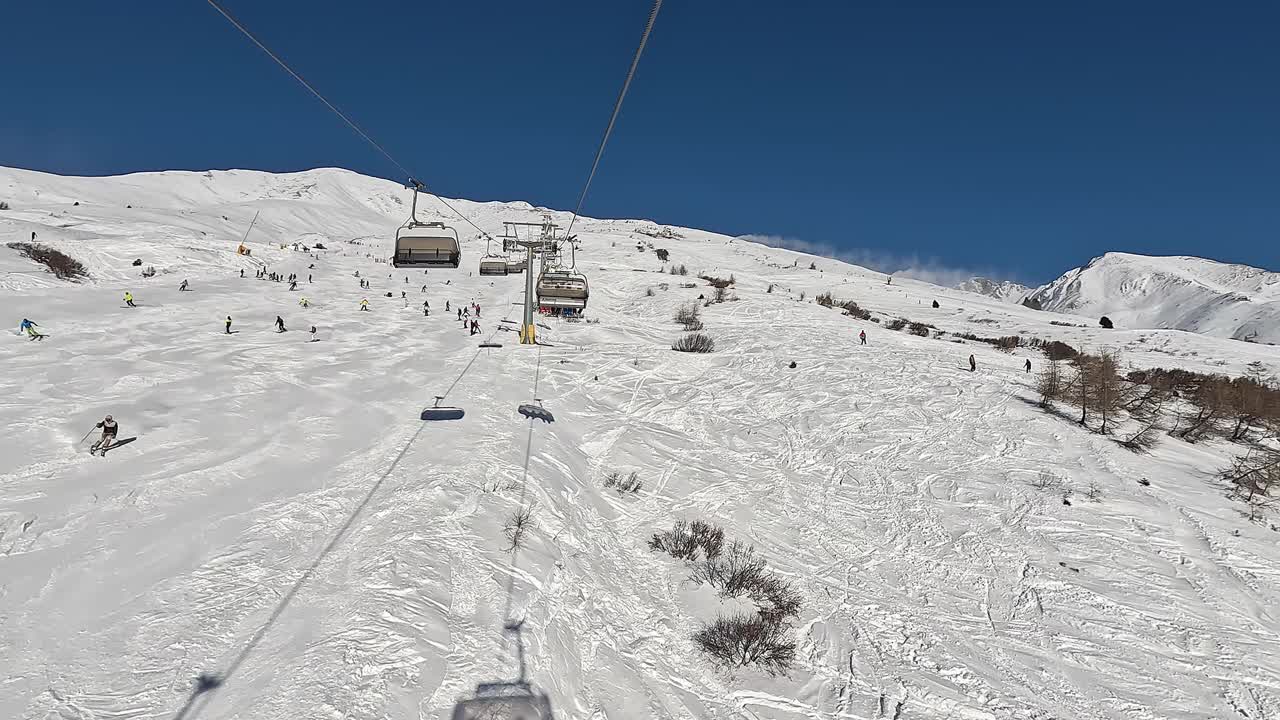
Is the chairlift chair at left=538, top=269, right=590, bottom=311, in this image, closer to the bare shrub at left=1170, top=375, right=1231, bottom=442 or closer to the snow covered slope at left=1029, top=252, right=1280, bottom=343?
the bare shrub at left=1170, top=375, right=1231, bottom=442

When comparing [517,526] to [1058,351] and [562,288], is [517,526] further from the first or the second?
[1058,351]

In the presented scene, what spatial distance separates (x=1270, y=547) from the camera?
977 cm

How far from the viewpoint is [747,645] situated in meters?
6.76

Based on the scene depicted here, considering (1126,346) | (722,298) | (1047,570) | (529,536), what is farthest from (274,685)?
(1126,346)

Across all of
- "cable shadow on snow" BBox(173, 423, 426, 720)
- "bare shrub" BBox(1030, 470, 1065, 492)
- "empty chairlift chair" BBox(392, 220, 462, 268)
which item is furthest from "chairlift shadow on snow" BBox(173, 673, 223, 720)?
"bare shrub" BBox(1030, 470, 1065, 492)

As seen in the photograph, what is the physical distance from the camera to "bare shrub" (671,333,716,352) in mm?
25234

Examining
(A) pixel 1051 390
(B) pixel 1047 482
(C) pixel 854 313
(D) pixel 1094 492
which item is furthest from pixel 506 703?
(C) pixel 854 313

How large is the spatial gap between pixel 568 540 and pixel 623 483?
3183 millimetres

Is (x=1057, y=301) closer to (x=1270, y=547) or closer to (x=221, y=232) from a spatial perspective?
(x=1270, y=547)

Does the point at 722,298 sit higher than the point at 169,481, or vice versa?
the point at 722,298

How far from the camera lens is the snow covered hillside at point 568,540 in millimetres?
5266

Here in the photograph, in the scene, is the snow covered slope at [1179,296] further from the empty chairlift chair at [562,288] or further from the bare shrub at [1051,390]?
the empty chairlift chair at [562,288]

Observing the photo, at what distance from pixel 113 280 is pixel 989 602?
43.5 meters

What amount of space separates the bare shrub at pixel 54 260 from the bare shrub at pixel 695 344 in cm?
3234
